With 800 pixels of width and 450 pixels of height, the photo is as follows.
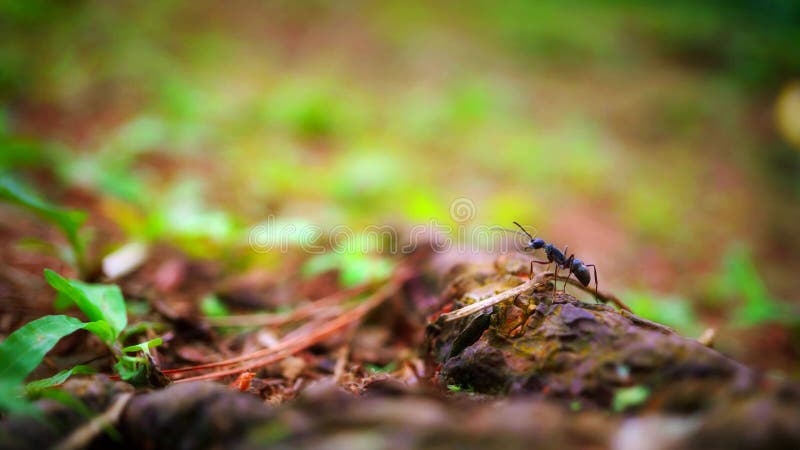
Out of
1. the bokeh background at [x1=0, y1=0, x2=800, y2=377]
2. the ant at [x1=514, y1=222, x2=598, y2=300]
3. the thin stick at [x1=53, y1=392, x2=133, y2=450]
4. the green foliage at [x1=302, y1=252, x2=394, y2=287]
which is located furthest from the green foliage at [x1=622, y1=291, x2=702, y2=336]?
the thin stick at [x1=53, y1=392, x2=133, y2=450]

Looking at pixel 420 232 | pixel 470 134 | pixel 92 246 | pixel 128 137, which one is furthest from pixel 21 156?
pixel 470 134

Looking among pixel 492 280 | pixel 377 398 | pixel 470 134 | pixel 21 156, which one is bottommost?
pixel 377 398

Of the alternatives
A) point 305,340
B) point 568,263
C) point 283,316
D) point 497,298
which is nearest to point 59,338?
point 305,340

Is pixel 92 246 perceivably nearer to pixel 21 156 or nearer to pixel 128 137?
pixel 21 156

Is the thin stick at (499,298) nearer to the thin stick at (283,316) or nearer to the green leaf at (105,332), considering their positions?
the thin stick at (283,316)

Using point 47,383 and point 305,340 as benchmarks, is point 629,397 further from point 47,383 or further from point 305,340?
point 47,383

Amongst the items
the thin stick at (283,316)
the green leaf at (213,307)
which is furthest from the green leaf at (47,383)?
the green leaf at (213,307)
